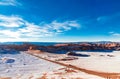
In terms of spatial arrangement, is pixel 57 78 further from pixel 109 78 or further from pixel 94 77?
pixel 109 78

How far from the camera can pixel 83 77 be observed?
1975 centimetres

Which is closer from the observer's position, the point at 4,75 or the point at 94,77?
the point at 94,77

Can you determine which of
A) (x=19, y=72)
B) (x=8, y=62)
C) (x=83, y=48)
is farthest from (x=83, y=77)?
(x=83, y=48)

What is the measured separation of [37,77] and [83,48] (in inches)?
1717

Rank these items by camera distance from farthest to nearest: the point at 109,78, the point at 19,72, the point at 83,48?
the point at 83,48 < the point at 19,72 < the point at 109,78

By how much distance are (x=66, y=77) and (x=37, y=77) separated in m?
3.11

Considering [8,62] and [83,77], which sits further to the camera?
[8,62]

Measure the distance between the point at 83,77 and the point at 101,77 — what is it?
6.47 feet

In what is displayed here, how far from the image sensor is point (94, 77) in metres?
19.8

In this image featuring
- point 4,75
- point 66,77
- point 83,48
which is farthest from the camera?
point 83,48

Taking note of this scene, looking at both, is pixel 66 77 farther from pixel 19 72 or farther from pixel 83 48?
pixel 83 48

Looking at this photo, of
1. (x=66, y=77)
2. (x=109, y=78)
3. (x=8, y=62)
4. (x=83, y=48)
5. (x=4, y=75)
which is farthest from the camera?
(x=83, y=48)

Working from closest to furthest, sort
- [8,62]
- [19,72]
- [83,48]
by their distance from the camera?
[19,72]
[8,62]
[83,48]

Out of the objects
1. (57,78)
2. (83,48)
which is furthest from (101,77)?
(83,48)
